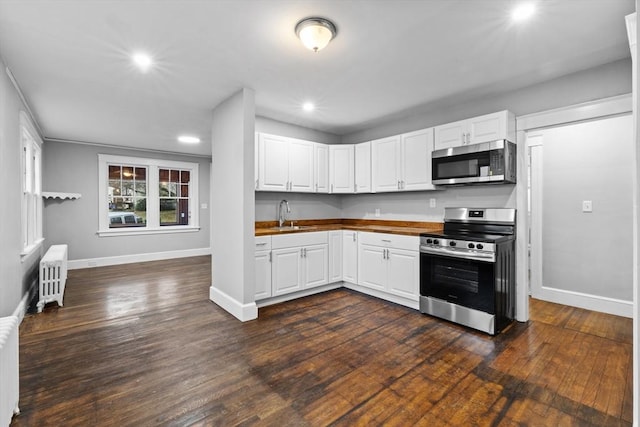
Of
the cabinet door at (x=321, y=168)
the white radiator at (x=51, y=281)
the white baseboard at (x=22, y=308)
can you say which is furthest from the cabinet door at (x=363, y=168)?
the white baseboard at (x=22, y=308)

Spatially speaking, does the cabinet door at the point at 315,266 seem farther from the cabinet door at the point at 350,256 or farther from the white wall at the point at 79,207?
the white wall at the point at 79,207

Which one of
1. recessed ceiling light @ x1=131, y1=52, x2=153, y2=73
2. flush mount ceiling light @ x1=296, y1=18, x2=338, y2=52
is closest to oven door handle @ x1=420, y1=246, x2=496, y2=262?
flush mount ceiling light @ x1=296, y1=18, x2=338, y2=52

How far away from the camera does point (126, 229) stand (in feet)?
20.9

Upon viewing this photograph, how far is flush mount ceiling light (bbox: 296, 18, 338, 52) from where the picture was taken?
2094mm

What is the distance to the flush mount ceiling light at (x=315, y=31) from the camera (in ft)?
6.87

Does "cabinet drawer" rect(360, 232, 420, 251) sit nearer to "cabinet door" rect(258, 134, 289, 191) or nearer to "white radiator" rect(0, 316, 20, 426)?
"cabinet door" rect(258, 134, 289, 191)

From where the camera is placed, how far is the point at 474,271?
117 inches

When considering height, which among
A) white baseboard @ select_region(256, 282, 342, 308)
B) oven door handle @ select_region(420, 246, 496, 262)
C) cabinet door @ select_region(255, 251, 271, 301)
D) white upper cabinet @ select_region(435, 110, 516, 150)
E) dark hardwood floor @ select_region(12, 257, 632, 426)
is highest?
white upper cabinet @ select_region(435, 110, 516, 150)

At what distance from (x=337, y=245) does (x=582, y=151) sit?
127 inches

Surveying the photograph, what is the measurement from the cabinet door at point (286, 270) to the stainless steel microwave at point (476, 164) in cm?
196

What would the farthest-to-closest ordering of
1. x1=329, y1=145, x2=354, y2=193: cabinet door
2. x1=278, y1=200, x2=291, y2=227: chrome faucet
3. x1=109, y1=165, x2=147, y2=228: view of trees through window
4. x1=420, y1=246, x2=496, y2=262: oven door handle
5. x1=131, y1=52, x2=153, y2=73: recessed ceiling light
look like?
x1=109, y1=165, x2=147, y2=228: view of trees through window, x1=329, y1=145, x2=354, y2=193: cabinet door, x1=278, y1=200, x2=291, y2=227: chrome faucet, x1=420, y1=246, x2=496, y2=262: oven door handle, x1=131, y1=52, x2=153, y2=73: recessed ceiling light

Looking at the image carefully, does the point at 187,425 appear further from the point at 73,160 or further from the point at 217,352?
the point at 73,160

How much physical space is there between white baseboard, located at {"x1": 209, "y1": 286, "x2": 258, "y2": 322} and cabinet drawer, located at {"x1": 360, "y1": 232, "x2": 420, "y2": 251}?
1.65 meters

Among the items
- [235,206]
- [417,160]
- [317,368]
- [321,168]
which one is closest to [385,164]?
[417,160]
